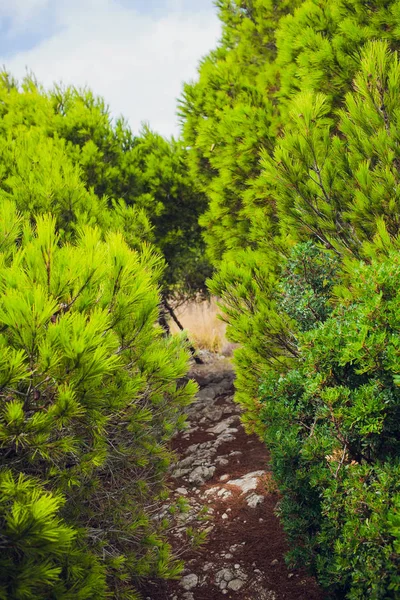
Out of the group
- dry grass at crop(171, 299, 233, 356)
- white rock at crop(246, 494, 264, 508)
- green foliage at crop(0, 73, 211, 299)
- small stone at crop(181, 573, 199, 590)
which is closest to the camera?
small stone at crop(181, 573, 199, 590)

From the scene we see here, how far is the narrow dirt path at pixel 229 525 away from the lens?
318 cm

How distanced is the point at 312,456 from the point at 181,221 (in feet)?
16.1

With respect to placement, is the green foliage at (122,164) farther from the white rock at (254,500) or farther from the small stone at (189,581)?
the small stone at (189,581)

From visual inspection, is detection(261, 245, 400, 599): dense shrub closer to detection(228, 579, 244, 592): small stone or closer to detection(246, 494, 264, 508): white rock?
detection(228, 579, 244, 592): small stone

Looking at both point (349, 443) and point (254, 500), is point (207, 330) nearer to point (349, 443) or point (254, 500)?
point (254, 500)

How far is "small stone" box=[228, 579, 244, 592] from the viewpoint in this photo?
3.19m

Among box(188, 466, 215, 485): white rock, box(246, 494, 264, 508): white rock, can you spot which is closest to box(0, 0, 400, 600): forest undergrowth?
box(246, 494, 264, 508): white rock

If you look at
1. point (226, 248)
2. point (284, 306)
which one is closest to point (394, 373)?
point (284, 306)

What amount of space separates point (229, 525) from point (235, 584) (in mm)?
669

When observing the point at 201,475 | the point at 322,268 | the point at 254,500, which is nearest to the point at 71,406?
the point at 322,268

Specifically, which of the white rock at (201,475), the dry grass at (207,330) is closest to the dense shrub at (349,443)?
the white rock at (201,475)

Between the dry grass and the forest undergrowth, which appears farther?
the dry grass

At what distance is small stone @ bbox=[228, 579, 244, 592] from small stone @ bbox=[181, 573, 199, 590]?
0.24 meters

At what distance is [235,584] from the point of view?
10.6ft
